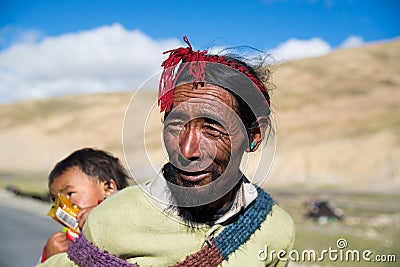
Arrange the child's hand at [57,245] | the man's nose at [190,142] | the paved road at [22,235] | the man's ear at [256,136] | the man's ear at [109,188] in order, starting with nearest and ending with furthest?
the man's nose at [190,142] < the man's ear at [256,136] < the child's hand at [57,245] < the man's ear at [109,188] < the paved road at [22,235]

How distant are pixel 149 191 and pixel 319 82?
89.9m

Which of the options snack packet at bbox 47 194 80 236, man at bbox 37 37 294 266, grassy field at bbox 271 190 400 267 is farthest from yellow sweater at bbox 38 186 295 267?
grassy field at bbox 271 190 400 267

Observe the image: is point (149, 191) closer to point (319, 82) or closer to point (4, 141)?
point (319, 82)

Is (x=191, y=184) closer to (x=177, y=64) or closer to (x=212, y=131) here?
(x=212, y=131)

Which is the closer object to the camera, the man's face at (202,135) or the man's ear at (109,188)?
the man's face at (202,135)

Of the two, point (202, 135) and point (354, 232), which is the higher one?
point (354, 232)

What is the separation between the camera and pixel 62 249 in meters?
2.39

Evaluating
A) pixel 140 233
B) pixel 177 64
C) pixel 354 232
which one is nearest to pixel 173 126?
pixel 177 64

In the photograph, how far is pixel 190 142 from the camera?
1.82 m

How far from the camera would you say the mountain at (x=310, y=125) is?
51.7 m

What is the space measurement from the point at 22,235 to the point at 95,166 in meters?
12.8

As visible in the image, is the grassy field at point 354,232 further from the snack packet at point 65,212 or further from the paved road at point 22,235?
the snack packet at point 65,212

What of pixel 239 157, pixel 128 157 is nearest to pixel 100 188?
pixel 128 157

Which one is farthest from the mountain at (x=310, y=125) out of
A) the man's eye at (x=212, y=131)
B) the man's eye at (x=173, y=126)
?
the man's eye at (x=212, y=131)
